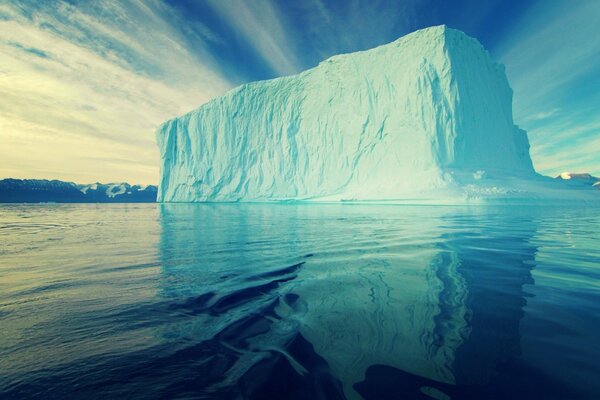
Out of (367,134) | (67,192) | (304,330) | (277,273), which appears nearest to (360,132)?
(367,134)

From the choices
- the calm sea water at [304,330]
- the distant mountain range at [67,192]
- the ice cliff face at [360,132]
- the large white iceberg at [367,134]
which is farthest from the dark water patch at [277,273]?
the distant mountain range at [67,192]

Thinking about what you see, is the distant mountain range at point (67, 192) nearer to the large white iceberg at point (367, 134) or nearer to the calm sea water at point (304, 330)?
the large white iceberg at point (367, 134)

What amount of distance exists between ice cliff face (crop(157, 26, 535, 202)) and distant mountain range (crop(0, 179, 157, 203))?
145ft

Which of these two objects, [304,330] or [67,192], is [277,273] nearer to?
[304,330]

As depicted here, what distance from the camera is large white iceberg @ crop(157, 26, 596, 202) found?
25.1 meters

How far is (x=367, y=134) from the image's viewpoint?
30.0 m

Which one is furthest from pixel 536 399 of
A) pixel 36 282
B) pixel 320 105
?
pixel 320 105

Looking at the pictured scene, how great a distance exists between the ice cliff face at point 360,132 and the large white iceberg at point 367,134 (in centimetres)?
Answer: 12

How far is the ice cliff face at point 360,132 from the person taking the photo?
2553 centimetres

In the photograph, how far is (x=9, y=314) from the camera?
228cm

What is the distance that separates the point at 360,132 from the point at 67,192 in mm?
76537

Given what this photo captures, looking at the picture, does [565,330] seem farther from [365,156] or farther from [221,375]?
[365,156]

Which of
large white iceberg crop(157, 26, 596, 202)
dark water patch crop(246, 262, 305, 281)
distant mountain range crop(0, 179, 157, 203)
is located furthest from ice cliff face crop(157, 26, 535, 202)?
distant mountain range crop(0, 179, 157, 203)

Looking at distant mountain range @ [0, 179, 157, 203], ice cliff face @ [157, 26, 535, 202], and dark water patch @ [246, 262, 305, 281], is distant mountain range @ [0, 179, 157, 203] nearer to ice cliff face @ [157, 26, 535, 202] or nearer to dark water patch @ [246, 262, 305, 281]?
ice cliff face @ [157, 26, 535, 202]
